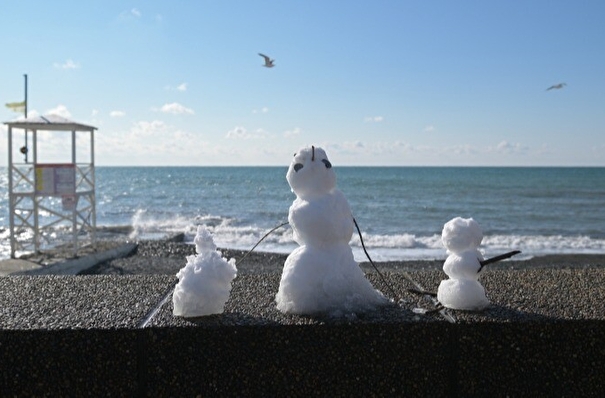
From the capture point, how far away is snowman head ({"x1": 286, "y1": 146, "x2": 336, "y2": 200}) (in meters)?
3.66

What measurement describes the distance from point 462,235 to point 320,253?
108 centimetres

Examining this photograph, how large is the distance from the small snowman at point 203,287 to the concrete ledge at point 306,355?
9cm

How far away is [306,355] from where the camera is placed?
3.12 m

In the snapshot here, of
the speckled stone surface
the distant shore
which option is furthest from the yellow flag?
the speckled stone surface

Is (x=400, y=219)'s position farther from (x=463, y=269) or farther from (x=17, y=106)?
(x=463, y=269)

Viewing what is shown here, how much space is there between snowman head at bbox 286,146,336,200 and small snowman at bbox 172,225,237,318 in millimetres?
789

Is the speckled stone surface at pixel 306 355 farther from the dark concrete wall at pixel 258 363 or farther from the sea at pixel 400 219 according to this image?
the sea at pixel 400 219

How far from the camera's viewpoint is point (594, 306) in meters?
3.65

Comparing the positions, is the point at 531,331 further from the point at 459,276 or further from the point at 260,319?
the point at 260,319

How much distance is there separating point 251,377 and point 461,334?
1.37 meters

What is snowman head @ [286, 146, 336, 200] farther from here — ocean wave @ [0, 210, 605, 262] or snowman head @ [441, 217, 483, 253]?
ocean wave @ [0, 210, 605, 262]

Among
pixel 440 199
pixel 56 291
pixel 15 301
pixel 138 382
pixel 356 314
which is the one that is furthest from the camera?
pixel 440 199

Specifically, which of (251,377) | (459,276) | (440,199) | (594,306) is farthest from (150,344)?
(440,199)

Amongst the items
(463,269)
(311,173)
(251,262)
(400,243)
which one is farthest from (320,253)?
(400,243)
